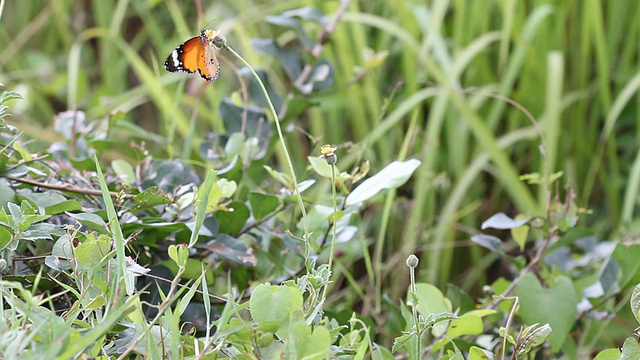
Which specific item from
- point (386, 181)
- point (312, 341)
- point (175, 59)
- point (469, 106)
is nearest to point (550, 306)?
point (386, 181)

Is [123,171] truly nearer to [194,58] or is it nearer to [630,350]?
[194,58]

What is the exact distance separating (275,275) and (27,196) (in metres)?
0.25

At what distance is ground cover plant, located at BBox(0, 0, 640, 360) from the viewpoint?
1.71 feet

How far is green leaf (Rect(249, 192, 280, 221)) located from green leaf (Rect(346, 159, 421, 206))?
0.08 metres

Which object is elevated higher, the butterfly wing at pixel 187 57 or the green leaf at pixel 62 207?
the butterfly wing at pixel 187 57

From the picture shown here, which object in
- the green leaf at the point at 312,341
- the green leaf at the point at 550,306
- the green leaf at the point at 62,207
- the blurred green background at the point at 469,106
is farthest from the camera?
the blurred green background at the point at 469,106

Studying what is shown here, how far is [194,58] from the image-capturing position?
24.9 inches

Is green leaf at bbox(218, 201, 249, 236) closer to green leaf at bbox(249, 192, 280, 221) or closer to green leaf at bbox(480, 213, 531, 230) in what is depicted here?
green leaf at bbox(249, 192, 280, 221)

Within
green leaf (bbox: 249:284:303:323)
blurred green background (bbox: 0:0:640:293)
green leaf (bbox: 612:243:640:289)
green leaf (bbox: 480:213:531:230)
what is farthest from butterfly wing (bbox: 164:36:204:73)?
blurred green background (bbox: 0:0:640:293)

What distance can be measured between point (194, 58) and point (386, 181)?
7.9 inches

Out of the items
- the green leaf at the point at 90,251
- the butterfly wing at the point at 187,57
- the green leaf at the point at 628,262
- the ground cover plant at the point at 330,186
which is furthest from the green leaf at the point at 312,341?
the green leaf at the point at 628,262

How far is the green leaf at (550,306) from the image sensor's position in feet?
2.26

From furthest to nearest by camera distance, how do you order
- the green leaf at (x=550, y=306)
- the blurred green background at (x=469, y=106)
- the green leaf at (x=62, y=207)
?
the blurred green background at (x=469, y=106) < the green leaf at (x=550, y=306) < the green leaf at (x=62, y=207)

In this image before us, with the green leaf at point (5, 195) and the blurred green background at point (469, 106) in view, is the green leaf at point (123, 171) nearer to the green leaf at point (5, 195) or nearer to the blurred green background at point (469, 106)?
the green leaf at point (5, 195)
